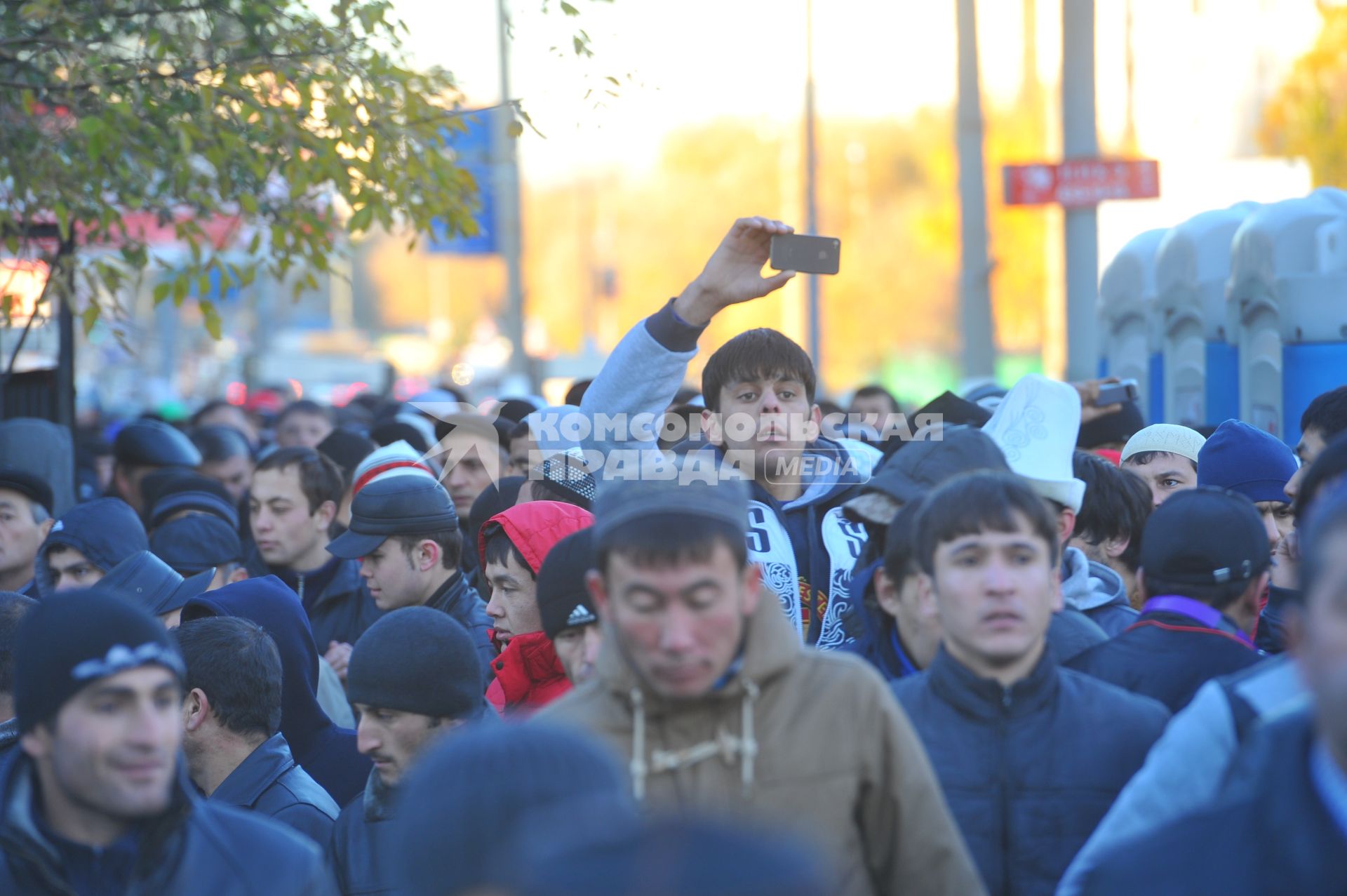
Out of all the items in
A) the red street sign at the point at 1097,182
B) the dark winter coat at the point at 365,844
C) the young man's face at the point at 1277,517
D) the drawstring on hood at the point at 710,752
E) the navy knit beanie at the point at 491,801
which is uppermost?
the red street sign at the point at 1097,182

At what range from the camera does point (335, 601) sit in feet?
22.4

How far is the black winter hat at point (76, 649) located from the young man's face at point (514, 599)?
5.91 feet

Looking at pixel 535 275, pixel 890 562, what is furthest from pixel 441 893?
pixel 535 275

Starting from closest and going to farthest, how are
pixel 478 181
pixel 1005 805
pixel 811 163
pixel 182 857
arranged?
pixel 182 857 < pixel 1005 805 < pixel 478 181 < pixel 811 163

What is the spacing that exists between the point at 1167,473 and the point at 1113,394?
5.68 ft

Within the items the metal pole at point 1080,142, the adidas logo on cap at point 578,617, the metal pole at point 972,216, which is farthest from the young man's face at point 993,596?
the metal pole at point 972,216

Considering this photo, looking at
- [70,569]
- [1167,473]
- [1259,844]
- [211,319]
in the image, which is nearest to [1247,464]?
[1167,473]

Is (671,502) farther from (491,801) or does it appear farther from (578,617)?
(578,617)

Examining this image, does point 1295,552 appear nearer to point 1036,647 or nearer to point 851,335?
point 1036,647

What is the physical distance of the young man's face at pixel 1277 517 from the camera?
5258 mm

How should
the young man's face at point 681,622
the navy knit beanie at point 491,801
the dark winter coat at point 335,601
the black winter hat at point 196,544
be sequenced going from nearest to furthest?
the navy knit beanie at point 491,801 → the young man's face at point 681,622 → the dark winter coat at point 335,601 → the black winter hat at point 196,544

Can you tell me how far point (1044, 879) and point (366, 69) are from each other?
5344mm

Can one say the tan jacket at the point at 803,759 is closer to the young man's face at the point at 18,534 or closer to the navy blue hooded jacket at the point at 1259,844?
the navy blue hooded jacket at the point at 1259,844

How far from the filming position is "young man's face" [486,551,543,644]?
4.89m
